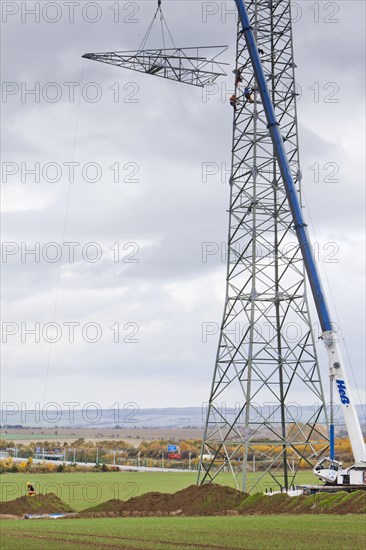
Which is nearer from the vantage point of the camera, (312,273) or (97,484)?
(312,273)

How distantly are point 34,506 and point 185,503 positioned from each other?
7.79 metres

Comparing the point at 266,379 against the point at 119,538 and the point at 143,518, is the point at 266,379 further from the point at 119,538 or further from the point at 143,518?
the point at 119,538

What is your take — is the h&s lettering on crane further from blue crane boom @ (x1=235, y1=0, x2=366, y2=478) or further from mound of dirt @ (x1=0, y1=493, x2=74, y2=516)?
mound of dirt @ (x1=0, y1=493, x2=74, y2=516)

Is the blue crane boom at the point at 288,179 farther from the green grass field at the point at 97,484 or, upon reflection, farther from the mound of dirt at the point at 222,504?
the green grass field at the point at 97,484

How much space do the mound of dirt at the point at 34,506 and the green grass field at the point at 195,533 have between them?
4986 mm

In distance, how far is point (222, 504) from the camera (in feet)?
145

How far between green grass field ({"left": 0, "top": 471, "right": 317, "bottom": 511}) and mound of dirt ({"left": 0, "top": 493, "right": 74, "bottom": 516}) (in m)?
2.31

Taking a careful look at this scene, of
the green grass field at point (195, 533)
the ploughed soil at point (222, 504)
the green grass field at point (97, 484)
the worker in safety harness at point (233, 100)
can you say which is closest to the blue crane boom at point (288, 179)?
the worker in safety harness at point (233, 100)

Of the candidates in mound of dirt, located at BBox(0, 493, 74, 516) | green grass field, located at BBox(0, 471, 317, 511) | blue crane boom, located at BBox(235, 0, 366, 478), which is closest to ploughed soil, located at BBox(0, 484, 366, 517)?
mound of dirt, located at BBox(0, 493, 74, 516)

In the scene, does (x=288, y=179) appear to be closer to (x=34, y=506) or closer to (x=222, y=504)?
(x=222, y=504)

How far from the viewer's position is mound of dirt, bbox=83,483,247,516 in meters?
44.0

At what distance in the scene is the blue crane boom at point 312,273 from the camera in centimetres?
4362

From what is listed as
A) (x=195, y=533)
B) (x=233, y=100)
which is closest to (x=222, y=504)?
(x=195, y=533)

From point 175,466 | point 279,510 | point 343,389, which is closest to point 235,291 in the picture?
point 343,389
